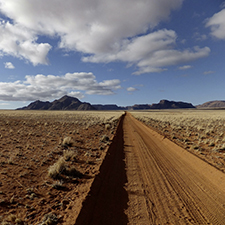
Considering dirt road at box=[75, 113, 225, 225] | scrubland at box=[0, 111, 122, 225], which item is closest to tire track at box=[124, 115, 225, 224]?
dirt road at box=[75, 113, 225, 225]

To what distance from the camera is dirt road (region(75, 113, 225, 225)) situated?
403 centimetres

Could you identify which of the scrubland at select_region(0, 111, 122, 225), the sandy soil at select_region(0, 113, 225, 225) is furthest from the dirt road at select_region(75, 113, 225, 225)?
the scrubland at select_region(0, 111, 122, 225)

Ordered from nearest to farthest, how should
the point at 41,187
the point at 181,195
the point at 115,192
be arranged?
the point at 181,195
the point at 115,192
the point at 41,187

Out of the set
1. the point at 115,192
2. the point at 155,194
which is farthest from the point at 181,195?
the point at 115,192

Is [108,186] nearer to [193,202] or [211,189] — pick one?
[193,202]

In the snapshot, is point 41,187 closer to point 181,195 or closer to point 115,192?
point 115,192

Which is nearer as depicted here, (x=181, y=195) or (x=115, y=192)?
(x=181, y=195)

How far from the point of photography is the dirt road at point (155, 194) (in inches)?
159

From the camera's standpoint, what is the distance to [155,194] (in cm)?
504

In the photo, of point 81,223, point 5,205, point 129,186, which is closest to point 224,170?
point 129,186

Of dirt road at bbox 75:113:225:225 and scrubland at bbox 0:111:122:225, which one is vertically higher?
scrubland at bbox 0:111:122:225

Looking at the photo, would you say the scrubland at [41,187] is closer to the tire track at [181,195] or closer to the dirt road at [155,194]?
the dirt road at [155,194]

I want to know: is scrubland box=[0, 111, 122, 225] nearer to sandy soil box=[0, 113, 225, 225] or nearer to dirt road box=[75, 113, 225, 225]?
sandy soil box=[0, 113, 225, 225]

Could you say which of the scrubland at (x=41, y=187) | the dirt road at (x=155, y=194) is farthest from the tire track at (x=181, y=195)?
the scrubland at (x=41, y=187)
